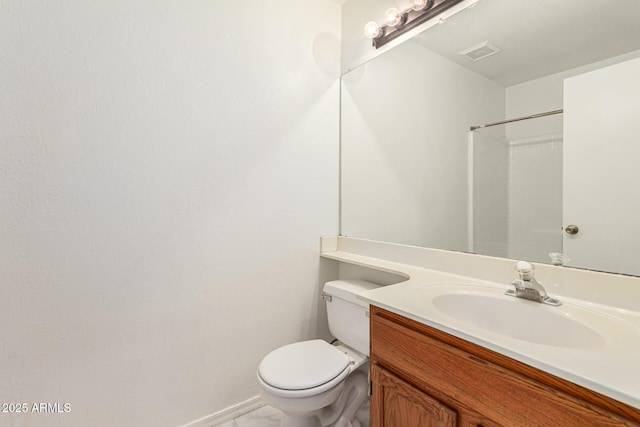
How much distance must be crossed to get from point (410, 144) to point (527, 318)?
108 cm

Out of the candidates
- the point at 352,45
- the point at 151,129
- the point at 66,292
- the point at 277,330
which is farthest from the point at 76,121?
the point at 352,45

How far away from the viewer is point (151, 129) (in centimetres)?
126

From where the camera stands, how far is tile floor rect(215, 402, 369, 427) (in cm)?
142

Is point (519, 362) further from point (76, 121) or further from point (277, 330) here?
point (76, 121)

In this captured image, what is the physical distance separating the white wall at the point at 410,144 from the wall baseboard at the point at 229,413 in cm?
110

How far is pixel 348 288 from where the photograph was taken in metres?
1.48

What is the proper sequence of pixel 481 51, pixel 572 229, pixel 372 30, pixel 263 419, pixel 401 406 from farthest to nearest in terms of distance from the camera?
1. pixel 372 30
2. pixel 263 419
3. pixel 481 51
4. pixel 572 229
5. pixel 401 406

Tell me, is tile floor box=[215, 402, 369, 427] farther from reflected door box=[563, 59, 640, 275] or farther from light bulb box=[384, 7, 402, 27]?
light bulb box=[384, 7, 402, 27]

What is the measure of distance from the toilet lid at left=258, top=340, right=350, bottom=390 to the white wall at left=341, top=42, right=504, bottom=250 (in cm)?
71

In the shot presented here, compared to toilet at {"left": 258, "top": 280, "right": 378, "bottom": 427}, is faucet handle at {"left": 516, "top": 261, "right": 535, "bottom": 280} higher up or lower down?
higher up

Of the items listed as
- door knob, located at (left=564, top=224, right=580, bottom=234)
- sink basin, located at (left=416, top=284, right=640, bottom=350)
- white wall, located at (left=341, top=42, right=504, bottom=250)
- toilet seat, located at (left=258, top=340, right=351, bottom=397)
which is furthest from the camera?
white wall, located at (left=341, top=42, right=504, bottom=250)

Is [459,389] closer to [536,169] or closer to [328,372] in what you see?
[328,372]

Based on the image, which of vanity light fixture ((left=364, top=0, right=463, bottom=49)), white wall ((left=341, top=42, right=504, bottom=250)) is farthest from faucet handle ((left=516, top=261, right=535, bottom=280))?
vanity light fixture ((left=364, top=0, right=463, bottom=49))

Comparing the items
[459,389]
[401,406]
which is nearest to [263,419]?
[401,406]
